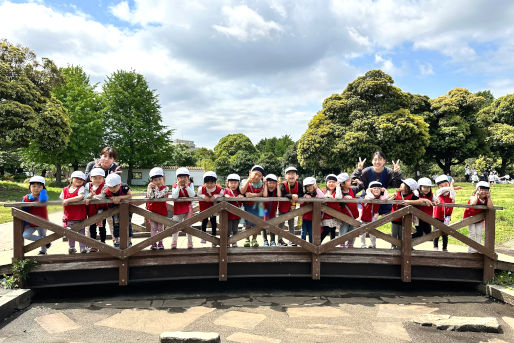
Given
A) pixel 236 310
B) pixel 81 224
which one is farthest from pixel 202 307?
pixel 81 224

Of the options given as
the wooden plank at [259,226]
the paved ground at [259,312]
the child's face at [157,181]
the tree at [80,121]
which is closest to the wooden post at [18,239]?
the paved ground at [259,312]

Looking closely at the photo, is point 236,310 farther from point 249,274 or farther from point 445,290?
point 445,290

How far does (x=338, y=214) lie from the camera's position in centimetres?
568

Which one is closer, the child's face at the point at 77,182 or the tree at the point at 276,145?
the child's face at the point at 77,182

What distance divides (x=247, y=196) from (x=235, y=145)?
62296mm

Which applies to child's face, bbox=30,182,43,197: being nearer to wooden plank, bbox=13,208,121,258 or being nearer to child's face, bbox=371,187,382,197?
wooden plank, bbox=13,208,121,258

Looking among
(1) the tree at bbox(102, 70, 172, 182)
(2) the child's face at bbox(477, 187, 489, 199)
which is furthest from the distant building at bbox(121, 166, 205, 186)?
(2) the child's face at bbox(477, 187, 489, 199)

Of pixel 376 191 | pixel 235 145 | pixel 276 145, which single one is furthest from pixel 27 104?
pixel 276 145

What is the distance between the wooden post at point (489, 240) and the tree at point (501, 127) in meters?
31.9

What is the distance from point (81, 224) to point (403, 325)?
16.1ft

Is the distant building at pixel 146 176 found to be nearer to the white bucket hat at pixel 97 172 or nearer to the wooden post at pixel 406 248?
the white bucket hat at pixel 97 172

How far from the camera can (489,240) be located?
5.96m

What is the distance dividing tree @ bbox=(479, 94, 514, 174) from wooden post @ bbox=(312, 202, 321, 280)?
111 feet

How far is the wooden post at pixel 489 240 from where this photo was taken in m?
5.92
